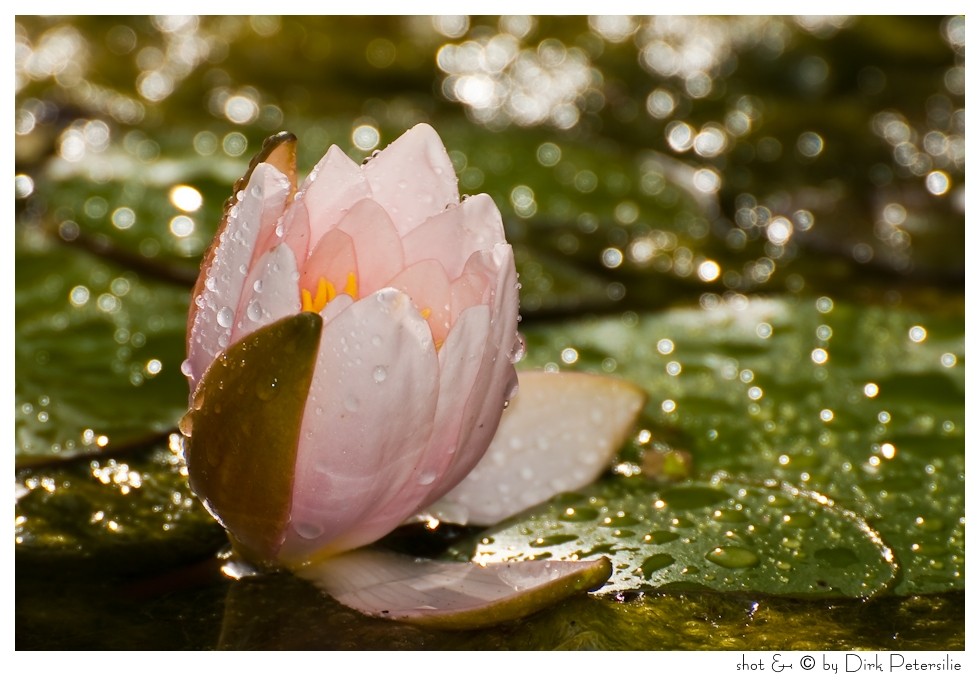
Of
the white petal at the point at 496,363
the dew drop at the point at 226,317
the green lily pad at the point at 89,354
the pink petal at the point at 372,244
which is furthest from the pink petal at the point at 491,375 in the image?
the green lily pad at the point at 89,354

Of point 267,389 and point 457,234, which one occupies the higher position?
point 457,234

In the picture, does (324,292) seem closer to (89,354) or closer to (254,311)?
(254,311)

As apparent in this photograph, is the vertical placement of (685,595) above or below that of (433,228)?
below

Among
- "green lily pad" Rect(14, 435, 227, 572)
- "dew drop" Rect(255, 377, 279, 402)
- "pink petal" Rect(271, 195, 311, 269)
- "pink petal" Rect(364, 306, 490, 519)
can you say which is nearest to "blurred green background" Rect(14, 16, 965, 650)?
"green lily pad" Rect(14, 435, 227, 572)

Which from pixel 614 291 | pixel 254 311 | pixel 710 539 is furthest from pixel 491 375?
pixel 614 291
